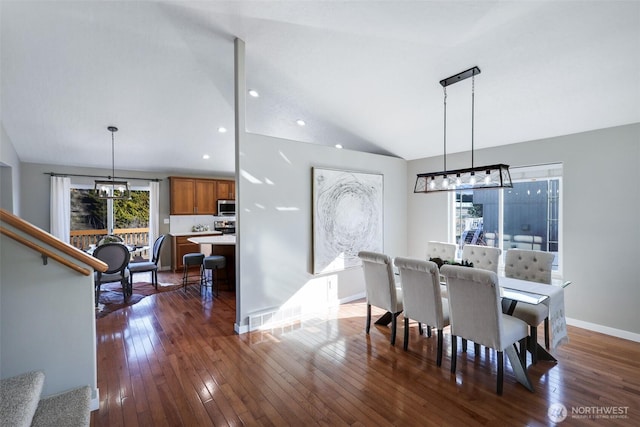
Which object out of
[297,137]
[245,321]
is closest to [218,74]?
[297,137]

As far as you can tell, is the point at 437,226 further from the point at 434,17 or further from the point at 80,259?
the point at 80,259

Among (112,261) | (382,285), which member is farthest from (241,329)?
(112,261)

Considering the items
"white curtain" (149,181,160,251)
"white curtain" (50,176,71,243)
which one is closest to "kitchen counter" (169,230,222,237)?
"white curtain" (149,181,160,251)

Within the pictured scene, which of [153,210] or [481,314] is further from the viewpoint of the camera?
[153,210]

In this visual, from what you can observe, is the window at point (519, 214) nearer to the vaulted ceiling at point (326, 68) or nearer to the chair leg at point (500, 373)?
the vaulted ceiling at point (326, 68)

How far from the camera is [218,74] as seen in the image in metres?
3.93

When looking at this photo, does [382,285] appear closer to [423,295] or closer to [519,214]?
[423,295]

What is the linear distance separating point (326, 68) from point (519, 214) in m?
3.47

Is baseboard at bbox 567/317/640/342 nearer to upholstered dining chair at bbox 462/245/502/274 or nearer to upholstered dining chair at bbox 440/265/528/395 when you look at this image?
upholstered dining chair at bbox 462/245/502/274

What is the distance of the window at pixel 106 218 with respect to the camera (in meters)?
6.19

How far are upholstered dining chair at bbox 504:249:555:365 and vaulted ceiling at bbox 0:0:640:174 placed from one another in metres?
1.70

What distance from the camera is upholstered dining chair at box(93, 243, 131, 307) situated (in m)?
4.09

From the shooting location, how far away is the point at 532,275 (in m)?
3.31

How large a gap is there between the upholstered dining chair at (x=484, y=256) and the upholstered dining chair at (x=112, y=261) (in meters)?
4.79
